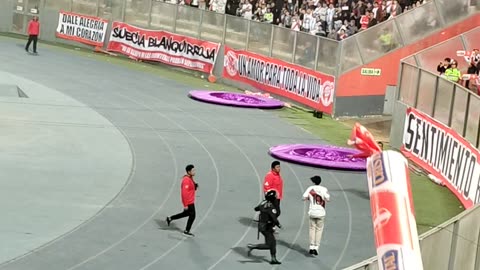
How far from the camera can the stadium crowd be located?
118 ft

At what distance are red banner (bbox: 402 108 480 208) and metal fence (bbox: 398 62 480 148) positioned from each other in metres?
0.20

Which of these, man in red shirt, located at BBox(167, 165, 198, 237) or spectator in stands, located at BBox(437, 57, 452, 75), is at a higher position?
spectator in stands, located at BBox(437, 57, 452, 75)

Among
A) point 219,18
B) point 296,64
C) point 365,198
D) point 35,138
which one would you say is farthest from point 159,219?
point 219,18

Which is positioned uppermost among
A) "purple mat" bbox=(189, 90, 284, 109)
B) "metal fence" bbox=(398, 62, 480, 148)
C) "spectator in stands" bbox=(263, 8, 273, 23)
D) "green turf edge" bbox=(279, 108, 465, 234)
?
"spectator in stands" bbox=(263, 8, 273, 23)

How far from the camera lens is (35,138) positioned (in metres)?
27.2

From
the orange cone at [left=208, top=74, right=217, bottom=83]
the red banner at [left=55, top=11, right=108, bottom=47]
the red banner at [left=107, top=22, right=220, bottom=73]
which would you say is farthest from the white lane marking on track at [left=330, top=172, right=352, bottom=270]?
the red banner at [left=55, top=11, right=108, bottom=47]

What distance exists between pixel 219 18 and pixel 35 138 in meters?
16.4

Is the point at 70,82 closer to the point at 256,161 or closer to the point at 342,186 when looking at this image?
the point at 256,161

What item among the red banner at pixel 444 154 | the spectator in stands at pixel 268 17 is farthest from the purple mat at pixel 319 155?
the spectator in stands at pixel 268 17

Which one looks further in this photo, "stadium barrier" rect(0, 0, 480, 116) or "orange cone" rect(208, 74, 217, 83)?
"orange cone" rect(208, 74, 217, 83)

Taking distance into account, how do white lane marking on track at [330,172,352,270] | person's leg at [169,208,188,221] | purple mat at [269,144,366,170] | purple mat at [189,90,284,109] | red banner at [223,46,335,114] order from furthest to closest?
purple mat at [189,90,284,109] < red banner at [223,46,335,114] < purple mat at [269,144,366,170] < person's leg at [169,208,188,221] < white lane marking on track at [330,172,352,270]

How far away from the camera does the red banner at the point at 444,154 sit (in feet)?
70.7

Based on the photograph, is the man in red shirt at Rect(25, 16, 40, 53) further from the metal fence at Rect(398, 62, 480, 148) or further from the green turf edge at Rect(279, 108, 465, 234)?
the metal fence at Rect(398, 62, 480, 148)

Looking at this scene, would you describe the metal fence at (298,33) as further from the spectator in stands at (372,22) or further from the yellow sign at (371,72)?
the spectator in stands at (372,22)
